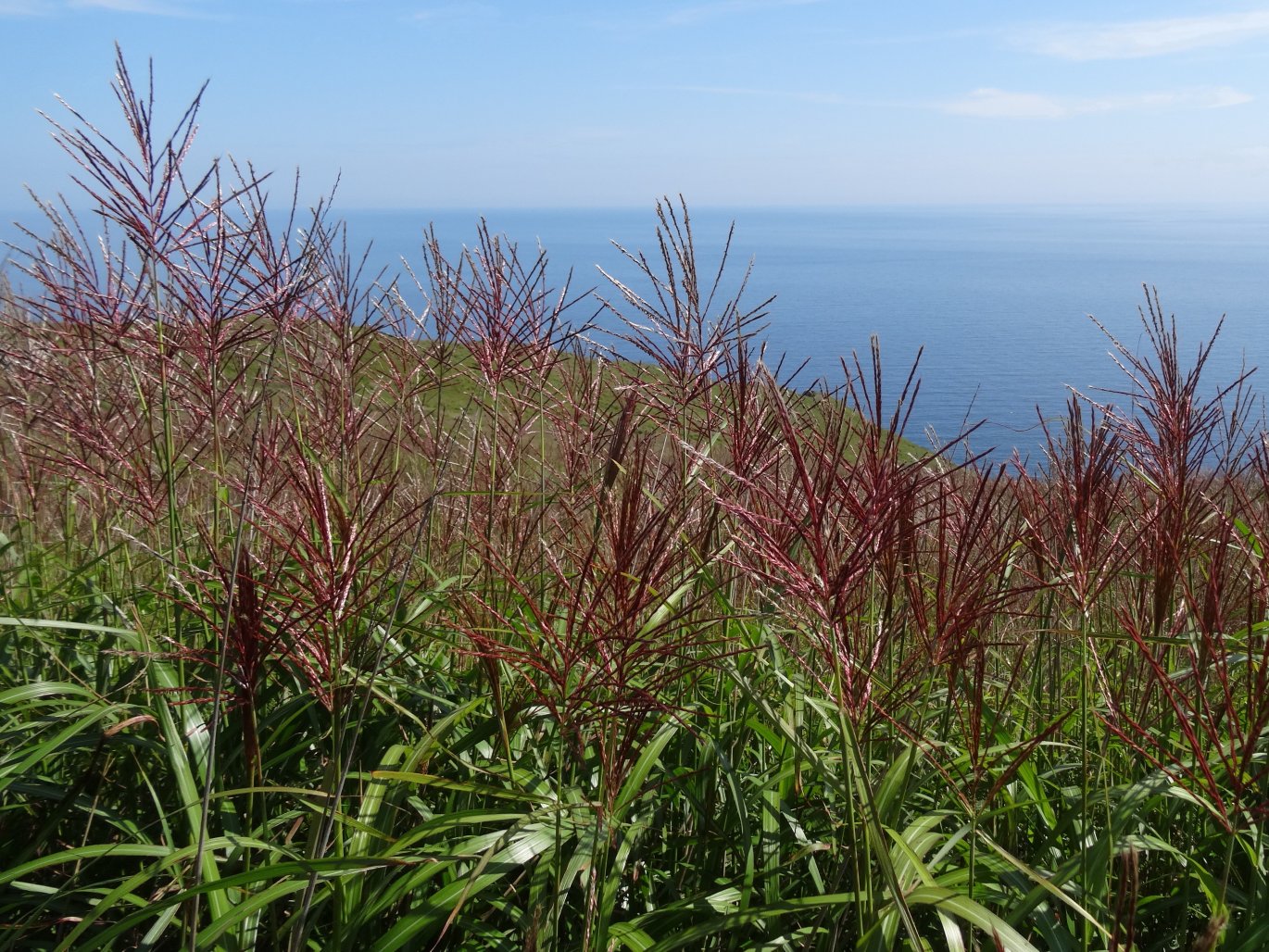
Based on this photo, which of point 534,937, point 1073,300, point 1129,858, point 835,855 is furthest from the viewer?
point 1073,300

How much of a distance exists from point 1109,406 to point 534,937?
236 centimetres

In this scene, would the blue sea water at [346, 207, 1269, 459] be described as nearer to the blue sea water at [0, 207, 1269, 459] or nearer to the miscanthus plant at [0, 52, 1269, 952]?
the blue sea water at [0, 207, 1269, 459]

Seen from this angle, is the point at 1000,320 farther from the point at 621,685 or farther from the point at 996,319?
the point at 621,685

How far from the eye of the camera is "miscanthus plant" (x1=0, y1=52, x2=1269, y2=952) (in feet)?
5.49

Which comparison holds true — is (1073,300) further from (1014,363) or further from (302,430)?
(302,430)

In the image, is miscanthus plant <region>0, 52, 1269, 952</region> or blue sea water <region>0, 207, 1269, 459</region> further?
blue sea water <region>0, 207, 1269, 459</region>

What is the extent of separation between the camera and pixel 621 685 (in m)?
1.65

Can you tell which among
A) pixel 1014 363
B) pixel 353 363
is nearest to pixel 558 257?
pixel 1014 363

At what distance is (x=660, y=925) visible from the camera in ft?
6.67

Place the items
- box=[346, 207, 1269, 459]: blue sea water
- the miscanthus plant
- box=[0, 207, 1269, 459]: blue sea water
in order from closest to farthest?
1. the miscanthus plant
2. box=[0, 207, 1269, 459]: blue sea water
3. box=[346, 207, 1269, 459]: blue sea water

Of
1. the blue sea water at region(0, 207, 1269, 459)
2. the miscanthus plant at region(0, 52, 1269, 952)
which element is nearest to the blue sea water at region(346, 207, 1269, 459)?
the blue sea water at region(0, 207, 1269, 459)

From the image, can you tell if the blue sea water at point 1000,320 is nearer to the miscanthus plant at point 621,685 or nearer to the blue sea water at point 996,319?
the blue sea water at point 996,319

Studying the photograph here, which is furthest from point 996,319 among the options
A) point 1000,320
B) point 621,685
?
point 621,685

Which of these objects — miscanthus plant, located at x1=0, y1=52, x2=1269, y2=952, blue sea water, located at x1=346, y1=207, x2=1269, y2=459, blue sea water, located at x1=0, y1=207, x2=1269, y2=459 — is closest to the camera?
miscanthus plant, located at x1=0, y1=52, x2=1269, y2=952
